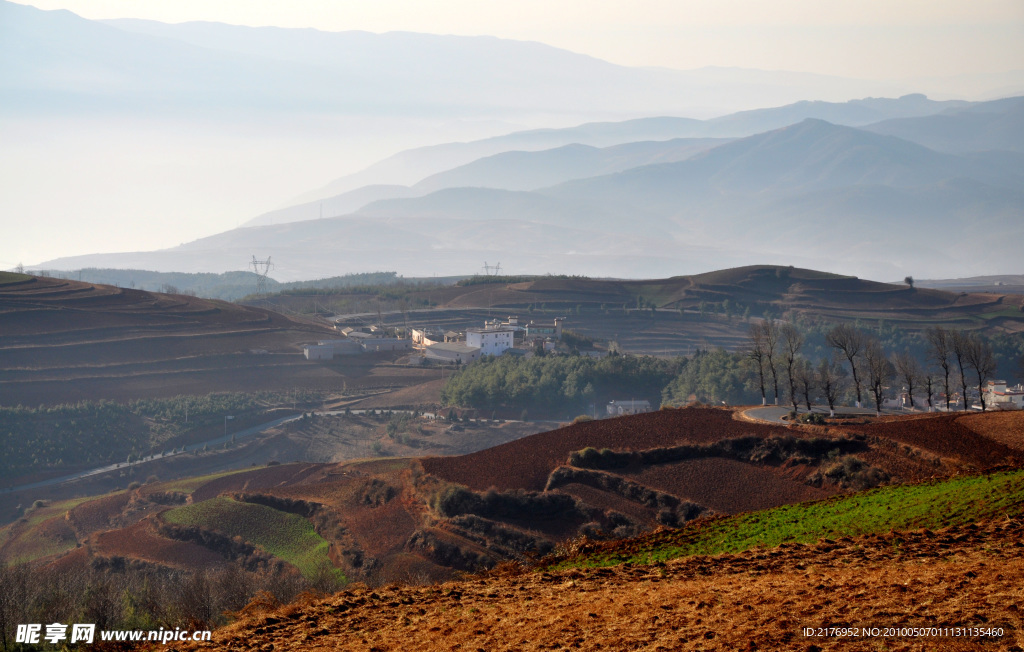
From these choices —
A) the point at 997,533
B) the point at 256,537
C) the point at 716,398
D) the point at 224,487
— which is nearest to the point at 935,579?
the point at 997,533

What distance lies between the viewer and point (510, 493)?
29.2 meters

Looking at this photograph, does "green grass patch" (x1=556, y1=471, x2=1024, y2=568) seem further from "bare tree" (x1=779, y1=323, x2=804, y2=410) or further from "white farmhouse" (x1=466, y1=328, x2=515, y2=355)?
"white farmhouse" (x1=466, y1=328, x2=515, y2=355)

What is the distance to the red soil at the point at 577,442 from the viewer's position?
30516 millimetres

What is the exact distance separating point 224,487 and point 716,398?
1343 inches

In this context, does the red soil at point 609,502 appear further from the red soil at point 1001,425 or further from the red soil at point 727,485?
the red soil at point 1001,425

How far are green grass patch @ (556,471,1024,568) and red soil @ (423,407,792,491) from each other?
30.9 ft

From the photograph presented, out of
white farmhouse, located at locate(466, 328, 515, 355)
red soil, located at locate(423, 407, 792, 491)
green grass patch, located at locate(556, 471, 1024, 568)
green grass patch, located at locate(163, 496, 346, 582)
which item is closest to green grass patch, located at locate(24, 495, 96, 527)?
green grass patch, located at locate(163, 496, 346, 582)

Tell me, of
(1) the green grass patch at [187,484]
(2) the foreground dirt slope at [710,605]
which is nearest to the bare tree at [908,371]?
(2) the foreground dirt slope at [710,605]

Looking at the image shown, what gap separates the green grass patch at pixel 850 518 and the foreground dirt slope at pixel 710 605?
129 centimetres

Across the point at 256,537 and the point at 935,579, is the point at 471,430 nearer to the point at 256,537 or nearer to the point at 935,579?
the point at 256,537

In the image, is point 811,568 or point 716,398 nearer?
point 811,568

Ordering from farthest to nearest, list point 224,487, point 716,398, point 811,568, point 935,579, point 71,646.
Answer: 1. point 716,398
2. point 224,487
3. point 71,646
4. point 811,568
5. point 935,579

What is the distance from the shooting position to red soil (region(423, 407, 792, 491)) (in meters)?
30.5

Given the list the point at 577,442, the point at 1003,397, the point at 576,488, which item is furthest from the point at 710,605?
the point at 1003,397
